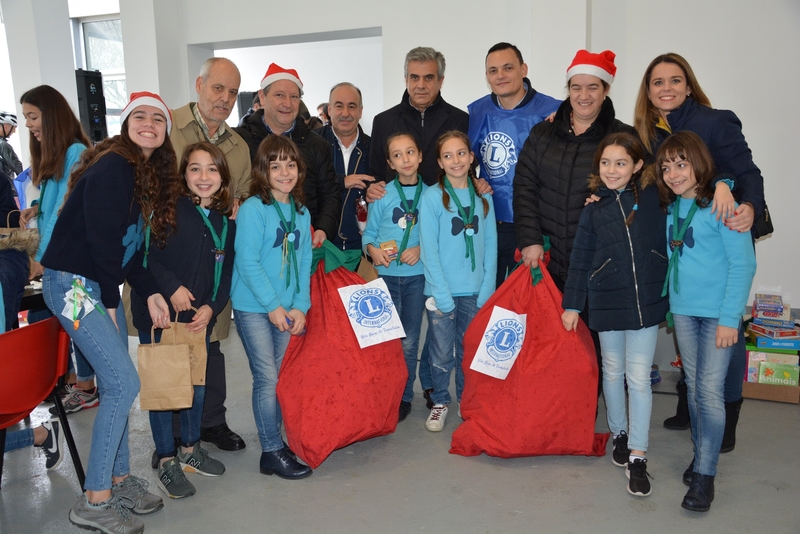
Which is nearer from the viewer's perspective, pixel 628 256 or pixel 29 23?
pixel 628 256

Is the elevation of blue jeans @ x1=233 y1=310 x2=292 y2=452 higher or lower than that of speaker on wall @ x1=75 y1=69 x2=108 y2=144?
lower

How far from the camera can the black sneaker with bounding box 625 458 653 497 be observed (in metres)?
2.33

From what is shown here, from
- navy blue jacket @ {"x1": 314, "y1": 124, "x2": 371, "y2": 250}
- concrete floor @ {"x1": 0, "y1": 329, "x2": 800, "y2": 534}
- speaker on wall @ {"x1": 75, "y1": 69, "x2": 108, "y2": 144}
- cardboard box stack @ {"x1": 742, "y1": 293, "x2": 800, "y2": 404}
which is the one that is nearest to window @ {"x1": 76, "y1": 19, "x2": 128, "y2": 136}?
speaker on wall @ {"x1": 75, "y1": 69, "x2": 108, "y2": 144}

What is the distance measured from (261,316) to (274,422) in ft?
1.39

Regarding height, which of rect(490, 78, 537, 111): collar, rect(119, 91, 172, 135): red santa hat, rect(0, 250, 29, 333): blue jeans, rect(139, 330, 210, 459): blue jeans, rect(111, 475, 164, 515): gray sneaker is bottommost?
rect(111, 475, 164, 515): gray sneaker

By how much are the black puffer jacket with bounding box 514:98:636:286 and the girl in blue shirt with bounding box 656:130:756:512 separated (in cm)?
36

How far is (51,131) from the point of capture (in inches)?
123

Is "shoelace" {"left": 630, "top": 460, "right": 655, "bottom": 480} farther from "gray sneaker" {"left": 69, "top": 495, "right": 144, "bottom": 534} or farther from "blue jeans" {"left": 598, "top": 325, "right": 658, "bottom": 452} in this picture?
"gray sneaker" {"left": 69, "top": 495, "right": 144, "bottom": 534}

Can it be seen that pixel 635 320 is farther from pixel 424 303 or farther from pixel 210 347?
pixel 210 347

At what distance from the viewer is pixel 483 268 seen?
2893 millimetres

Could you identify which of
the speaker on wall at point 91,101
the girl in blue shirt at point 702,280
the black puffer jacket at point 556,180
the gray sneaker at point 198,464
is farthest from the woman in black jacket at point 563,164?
the speaker on wall at point 91,101

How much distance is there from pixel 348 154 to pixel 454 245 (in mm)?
980

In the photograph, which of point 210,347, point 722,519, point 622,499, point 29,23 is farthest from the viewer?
point 29,23

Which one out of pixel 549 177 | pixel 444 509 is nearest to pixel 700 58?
pixel 549 177
